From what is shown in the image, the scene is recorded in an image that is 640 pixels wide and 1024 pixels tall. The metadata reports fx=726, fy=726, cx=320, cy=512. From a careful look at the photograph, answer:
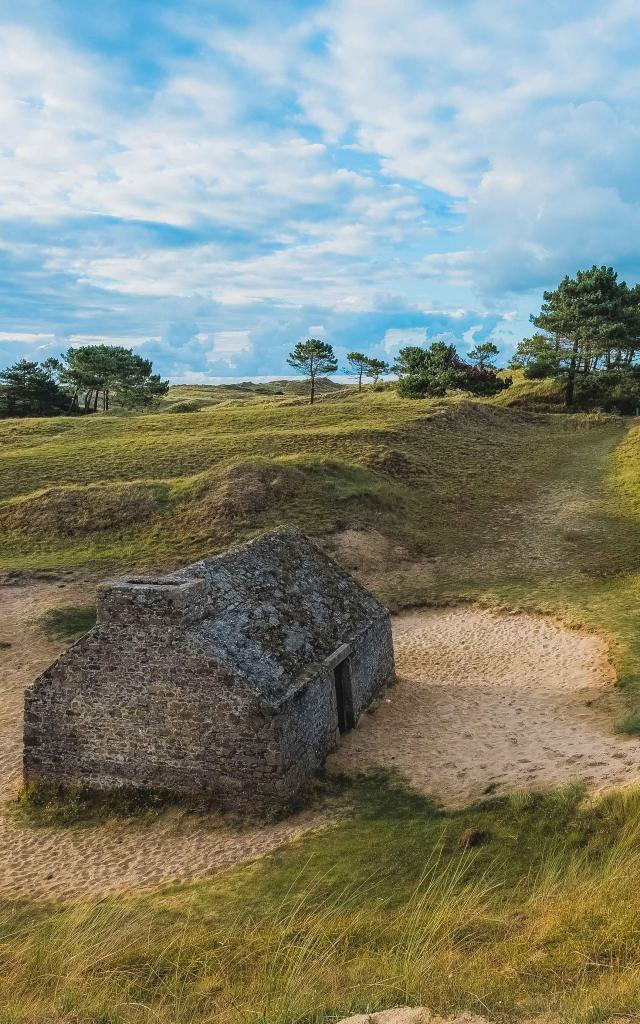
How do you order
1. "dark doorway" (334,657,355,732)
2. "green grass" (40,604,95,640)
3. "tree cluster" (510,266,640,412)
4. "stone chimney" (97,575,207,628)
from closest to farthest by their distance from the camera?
"stone chimney" (97,575,207,628), "dark doorway" (334,657,355,732), "green grass" (40,604,95,640), "tree cluster" (510,266,640,412)

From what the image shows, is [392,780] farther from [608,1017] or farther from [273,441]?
[273,441]

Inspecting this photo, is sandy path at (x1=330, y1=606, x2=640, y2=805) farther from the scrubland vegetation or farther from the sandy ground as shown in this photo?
the scrubland vegetation

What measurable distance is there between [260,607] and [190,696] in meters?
2.81

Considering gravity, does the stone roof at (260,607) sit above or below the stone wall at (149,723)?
above

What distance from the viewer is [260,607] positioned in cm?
1717

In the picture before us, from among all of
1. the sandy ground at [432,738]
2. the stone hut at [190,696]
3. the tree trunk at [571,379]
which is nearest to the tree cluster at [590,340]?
the tree trunk at [571,379]

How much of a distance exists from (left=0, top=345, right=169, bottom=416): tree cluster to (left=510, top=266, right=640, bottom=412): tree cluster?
45.6m

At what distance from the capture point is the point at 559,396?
256 ft

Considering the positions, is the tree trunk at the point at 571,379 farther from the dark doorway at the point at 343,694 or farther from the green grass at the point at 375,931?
the green grass at the point at 375,931

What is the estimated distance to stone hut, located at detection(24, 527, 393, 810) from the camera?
15070 millimetres

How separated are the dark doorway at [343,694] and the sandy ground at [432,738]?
46 centimetres

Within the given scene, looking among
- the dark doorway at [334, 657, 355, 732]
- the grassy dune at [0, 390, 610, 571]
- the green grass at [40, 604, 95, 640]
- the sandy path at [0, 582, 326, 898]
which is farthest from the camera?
the grassy dune at [0, 390, 610, 571]

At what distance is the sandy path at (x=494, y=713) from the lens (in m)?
15.5

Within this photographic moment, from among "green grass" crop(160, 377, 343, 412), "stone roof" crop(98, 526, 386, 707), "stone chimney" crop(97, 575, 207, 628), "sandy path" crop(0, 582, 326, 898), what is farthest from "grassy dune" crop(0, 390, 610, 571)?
"green grass" crop(160, 377, 343, 412)
